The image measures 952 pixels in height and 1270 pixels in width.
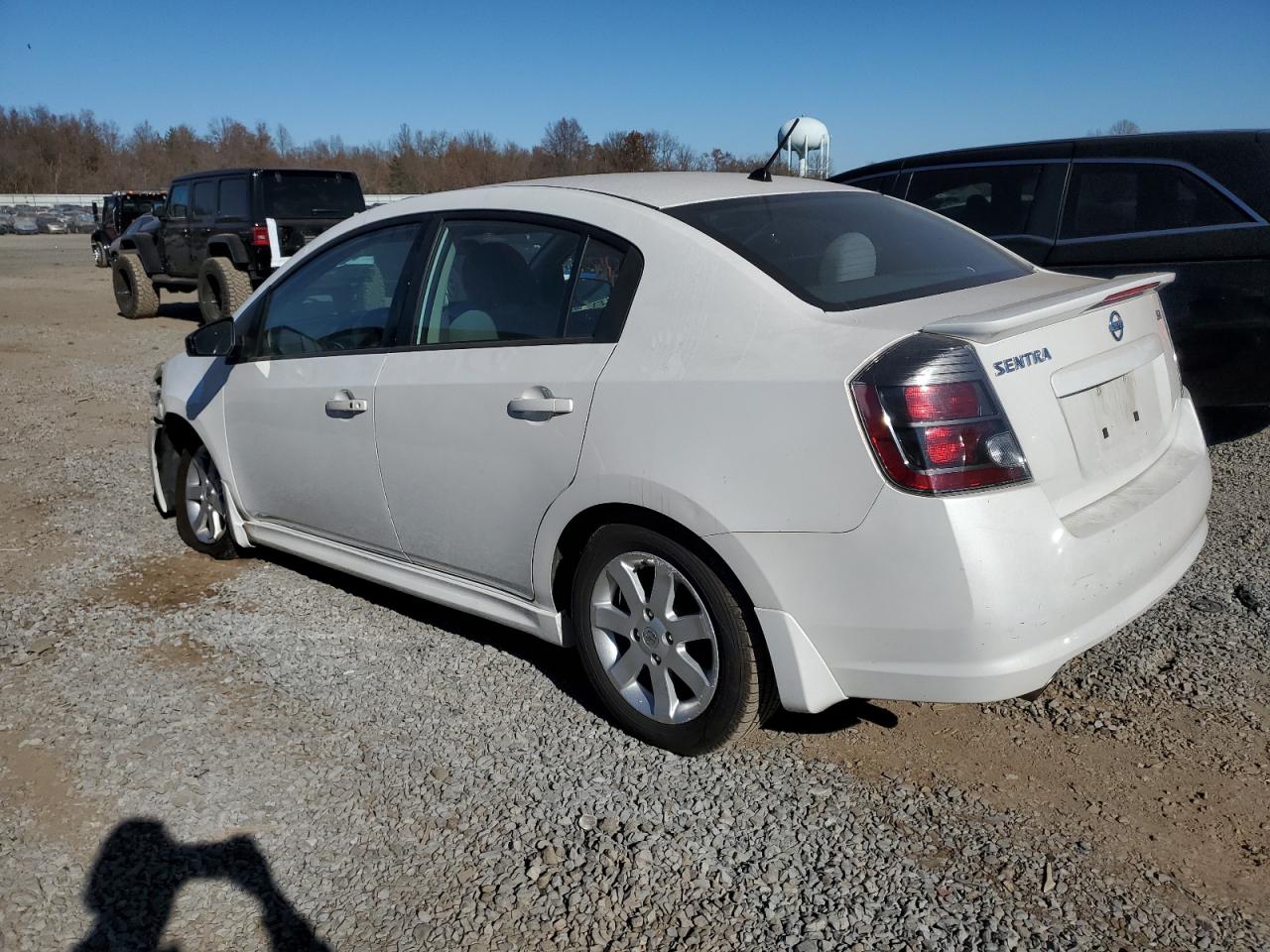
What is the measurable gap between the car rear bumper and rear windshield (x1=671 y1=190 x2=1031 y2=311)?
669 millimetres

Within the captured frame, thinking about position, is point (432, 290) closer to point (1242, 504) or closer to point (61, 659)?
point (61, 659)

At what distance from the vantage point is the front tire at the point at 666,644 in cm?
288

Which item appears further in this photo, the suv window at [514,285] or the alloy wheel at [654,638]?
the suv window at [514,285]

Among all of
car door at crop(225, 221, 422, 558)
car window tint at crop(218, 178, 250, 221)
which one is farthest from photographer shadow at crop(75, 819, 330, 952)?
car window tint at crop(218, 178, 250, 221)

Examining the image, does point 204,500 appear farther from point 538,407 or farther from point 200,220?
point 200,220

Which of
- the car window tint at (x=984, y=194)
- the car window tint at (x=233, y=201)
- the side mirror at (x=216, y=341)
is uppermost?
the car window tint at (x=233, y=201)

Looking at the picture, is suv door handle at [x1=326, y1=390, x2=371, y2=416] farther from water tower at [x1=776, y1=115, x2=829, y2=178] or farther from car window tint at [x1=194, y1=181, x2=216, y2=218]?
car window tint at [x1=194, y1=181, x2=216, y2=218]

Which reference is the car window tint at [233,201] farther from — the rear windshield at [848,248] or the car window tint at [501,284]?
the rear windshield at [848,248]

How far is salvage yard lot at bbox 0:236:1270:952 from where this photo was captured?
248cm

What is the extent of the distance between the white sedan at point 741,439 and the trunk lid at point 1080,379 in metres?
0.01

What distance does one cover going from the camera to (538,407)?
3176mm

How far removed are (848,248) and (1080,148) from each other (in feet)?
11.2

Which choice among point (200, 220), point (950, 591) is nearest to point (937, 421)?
point (950, 591)

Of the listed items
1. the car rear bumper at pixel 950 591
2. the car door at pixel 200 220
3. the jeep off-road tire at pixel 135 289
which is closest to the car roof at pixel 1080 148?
the car rear bumper at pixel 950 591
